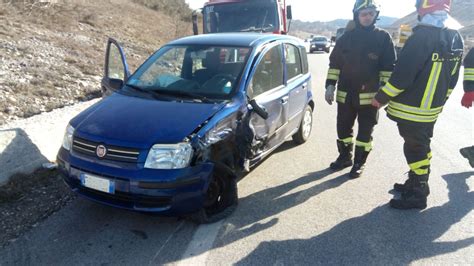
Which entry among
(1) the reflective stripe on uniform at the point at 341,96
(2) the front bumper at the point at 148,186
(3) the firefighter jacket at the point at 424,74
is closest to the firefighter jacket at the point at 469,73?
(3) the firefighter jacket at the point at 424,74

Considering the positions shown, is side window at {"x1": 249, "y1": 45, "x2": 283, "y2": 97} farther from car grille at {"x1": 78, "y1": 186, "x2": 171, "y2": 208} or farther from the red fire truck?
the red fire truck

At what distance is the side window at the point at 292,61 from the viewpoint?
17.0 feet

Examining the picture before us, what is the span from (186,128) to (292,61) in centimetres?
256

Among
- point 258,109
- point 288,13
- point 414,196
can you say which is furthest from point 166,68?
point 288,13

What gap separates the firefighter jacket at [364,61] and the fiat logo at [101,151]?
9.63ft

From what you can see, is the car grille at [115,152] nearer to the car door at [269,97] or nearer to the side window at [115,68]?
the car door at [269,97]

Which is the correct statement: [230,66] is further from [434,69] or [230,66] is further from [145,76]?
[434,69]

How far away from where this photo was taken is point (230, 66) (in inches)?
168

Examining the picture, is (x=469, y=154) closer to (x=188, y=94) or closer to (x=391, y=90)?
(x=391, y=90)

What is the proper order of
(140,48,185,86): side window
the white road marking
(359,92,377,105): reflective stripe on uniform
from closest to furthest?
the white road marking, (140,48,185,86): side window, (359,92,377,105): reflective stripe on uniform

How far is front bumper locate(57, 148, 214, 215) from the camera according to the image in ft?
10.2

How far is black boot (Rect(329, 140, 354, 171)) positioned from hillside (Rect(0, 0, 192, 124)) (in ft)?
13.9

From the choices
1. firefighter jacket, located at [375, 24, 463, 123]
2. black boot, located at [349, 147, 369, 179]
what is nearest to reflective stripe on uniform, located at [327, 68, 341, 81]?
black boot, located at [349, 147, 369, 179]

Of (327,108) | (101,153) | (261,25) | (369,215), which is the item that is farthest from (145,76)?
(261,25)
